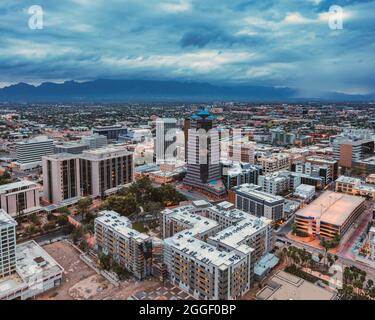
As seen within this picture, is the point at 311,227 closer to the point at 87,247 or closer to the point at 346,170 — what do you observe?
the point at 87,247

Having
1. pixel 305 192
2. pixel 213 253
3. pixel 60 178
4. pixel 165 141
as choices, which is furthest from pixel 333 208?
pixel 165 141

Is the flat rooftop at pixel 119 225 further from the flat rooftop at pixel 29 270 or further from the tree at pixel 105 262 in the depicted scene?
the flat rooftop at pixel 29 270

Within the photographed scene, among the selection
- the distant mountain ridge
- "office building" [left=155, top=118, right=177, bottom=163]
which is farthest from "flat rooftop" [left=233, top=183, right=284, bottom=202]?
the distant mountain ridge

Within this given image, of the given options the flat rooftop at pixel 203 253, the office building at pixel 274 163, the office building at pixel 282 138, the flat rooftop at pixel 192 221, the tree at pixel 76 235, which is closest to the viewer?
the flat rooftop at pixel 203 253

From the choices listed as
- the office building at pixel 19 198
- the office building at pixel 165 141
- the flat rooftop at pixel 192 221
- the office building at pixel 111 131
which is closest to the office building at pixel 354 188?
the flat rooftop at pixel 192 221

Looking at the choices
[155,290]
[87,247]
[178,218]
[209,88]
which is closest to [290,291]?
[155,290]
